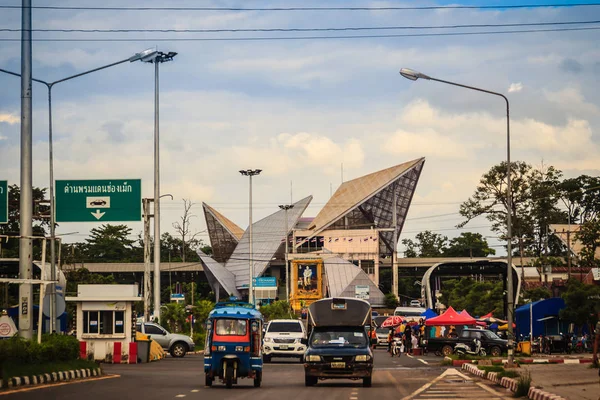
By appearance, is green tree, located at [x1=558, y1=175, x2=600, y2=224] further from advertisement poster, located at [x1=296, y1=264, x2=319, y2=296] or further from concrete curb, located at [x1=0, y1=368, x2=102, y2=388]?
concrete curb, located at [x1=0, y1=368, x2=102, y2=388]

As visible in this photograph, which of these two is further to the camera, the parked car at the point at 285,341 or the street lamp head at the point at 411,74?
the parked car at the point at 285,341

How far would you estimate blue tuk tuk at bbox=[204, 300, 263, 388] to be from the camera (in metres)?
20.8

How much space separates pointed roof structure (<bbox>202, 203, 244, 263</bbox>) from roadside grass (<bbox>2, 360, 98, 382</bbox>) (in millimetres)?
102173

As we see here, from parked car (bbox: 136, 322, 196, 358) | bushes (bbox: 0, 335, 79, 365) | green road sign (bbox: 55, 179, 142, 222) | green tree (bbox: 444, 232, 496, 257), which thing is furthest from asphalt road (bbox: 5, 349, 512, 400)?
green tree (bbox: 444, 232, 496, 257)

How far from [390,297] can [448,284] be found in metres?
8.42

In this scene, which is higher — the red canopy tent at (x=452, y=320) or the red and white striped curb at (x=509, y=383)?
the red canopy tent at (x=452, y=320)

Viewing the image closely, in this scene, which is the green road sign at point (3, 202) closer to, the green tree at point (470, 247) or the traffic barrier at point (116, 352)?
the traffic barrier at point (116, 352)

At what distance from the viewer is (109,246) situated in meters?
129

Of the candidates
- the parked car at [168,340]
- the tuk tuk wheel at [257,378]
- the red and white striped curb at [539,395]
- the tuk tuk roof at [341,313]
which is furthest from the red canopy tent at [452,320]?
the red and white striped curb at [539,395]

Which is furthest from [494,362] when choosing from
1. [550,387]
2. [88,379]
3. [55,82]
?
[55,82]

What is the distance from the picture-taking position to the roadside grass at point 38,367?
65.6ft

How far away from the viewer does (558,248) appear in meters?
109

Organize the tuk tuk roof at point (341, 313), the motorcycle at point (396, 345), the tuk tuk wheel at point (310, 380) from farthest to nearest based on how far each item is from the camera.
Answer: the motorcycle at point (396, 345) → the tuk tuk roof at point (341, 313) → the tuk tuk wheel at point (310, 380)

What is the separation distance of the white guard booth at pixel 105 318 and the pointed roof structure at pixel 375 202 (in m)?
83.9
